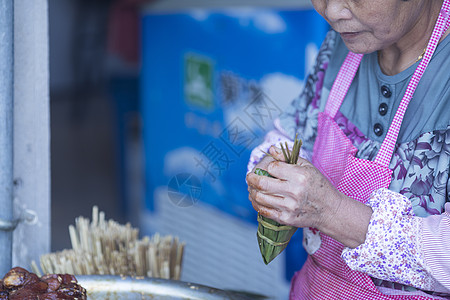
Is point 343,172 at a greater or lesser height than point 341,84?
lesser

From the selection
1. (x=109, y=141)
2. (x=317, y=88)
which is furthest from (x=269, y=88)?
(x=109, y=141)

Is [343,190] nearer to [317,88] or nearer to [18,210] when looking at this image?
[317,88]

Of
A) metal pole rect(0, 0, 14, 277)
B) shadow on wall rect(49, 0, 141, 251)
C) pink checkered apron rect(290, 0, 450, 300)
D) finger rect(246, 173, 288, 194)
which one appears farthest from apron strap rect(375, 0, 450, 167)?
shadow on wall rect(49, 0, 141, 251)

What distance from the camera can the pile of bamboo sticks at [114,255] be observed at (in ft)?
5.20

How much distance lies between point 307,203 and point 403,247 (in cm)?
21

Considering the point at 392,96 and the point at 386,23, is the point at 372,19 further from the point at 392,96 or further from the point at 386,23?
the point at 392,96

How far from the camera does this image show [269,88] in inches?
95.0

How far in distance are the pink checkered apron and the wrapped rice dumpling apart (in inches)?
6.9

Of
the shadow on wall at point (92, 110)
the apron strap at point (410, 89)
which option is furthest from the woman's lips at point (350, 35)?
the shadow on wall at point (92, 110)

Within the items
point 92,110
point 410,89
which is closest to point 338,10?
point 410,89

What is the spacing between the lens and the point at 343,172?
4.61ft

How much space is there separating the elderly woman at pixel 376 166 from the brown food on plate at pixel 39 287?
1.43 ft

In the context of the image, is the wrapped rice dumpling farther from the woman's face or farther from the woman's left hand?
the woman's face

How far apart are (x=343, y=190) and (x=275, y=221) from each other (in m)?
0.24
